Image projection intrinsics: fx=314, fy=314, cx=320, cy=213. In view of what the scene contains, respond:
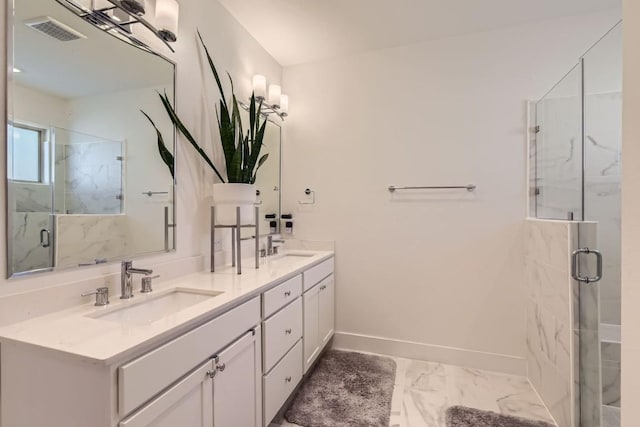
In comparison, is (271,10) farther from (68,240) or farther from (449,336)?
(449,336)

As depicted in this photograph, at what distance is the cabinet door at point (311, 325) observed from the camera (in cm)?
203

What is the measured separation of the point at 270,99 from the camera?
8.15ft

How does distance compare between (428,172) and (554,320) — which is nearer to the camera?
(554,320)

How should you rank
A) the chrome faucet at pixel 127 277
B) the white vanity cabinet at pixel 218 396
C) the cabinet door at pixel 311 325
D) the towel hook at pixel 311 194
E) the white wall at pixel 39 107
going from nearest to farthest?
the white vanity cabinet at pixel 218 396 → the white wall at pixel 39 107 → the chrome faucet at pixel 127 277 → the cabinet door at pixel 311 325 → the towel hook at pixel 311 194

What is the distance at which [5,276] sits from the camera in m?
0.99

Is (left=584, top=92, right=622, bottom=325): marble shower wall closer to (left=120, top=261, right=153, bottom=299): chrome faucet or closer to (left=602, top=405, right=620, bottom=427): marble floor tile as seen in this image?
(left=602, top=405, right=620, bottom=427): marble floor tile

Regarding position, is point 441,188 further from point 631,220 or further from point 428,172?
point 631,220

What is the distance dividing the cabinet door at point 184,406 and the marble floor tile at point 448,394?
797mm

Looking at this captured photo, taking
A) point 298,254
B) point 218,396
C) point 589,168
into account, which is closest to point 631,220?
point 218,396

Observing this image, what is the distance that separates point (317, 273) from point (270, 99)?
55.2 inches

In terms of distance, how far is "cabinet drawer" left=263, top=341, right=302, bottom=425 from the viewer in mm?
1530

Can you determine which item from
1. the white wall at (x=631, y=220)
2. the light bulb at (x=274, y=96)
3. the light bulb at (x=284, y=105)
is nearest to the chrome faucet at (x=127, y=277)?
the white wall at (x=631, y=220)

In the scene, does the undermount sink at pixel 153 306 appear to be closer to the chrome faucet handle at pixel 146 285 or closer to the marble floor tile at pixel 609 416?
the chrome faucet handle at pixel 146 285

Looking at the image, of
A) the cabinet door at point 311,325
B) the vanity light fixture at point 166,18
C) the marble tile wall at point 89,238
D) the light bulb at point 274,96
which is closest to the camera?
the marble tile wall at point 89,238
